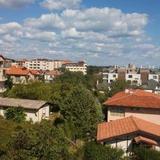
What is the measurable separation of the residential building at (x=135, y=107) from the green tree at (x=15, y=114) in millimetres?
9428

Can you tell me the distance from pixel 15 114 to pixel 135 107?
13.1 m

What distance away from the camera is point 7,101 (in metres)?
45.1

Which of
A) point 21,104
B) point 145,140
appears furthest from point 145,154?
point 21,104

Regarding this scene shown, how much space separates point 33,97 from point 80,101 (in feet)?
57.6

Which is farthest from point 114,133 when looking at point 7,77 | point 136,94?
point 7,77

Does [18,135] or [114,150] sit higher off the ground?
[18,135]

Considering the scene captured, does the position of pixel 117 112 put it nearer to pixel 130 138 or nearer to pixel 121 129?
pixel 121 129

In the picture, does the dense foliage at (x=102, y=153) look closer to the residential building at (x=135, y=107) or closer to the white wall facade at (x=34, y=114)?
the residential building at (x=135, y=107)

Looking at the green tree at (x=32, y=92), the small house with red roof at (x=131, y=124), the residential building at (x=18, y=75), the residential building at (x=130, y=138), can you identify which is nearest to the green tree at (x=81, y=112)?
the small house with red roof at (x=131, y=124)

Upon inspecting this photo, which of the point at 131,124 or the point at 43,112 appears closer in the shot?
the point at 131,124

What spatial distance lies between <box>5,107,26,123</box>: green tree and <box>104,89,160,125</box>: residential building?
9.43 m

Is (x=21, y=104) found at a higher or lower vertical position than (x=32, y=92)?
lower

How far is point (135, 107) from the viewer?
1674 inches

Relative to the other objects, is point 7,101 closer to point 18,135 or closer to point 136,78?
A: point 18,135
